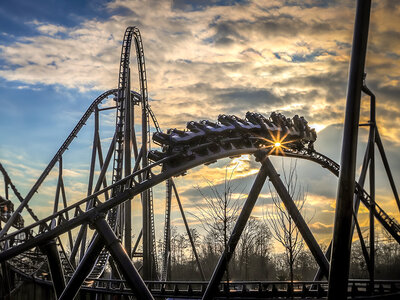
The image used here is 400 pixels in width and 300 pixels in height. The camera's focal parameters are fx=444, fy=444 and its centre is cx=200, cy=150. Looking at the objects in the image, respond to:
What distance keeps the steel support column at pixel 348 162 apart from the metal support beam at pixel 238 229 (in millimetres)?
6765

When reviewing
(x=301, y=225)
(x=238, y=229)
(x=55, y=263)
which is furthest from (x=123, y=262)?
(x=301, y=225)

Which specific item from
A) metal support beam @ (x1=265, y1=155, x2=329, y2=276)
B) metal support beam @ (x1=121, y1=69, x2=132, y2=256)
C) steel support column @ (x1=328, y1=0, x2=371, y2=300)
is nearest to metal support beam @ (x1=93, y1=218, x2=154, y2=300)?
metal support beam @ (x1=121, y1=69, x2=132, y2=256)

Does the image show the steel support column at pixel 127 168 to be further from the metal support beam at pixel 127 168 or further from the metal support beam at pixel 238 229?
the metal support beam at pixel 238 229

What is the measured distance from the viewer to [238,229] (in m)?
13.8

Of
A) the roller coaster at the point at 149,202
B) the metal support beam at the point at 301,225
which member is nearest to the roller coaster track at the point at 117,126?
the roller coaster at the point at 149,202

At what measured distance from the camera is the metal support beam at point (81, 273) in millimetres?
10875

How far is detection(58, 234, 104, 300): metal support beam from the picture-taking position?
10.9 meters

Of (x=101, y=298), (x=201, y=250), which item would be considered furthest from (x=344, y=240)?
(x=201, y=250)

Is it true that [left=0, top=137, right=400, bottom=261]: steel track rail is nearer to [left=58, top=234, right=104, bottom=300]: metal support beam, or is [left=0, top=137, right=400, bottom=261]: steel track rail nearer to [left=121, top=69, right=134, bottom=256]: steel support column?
[left=58, top=234, right=104, bottom=300]: metal support beam

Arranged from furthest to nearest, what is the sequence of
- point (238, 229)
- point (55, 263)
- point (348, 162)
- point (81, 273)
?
1. point (238, 229)
2. point (55, 263)
3. point (81, 273)
4. point (348, 162)

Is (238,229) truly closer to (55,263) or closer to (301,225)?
(301,225)

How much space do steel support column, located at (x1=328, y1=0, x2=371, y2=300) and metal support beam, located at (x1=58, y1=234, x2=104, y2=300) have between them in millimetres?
6466

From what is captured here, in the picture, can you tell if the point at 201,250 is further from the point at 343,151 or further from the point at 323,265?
the point at 343,151

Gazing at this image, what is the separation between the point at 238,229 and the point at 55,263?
17.8ft
